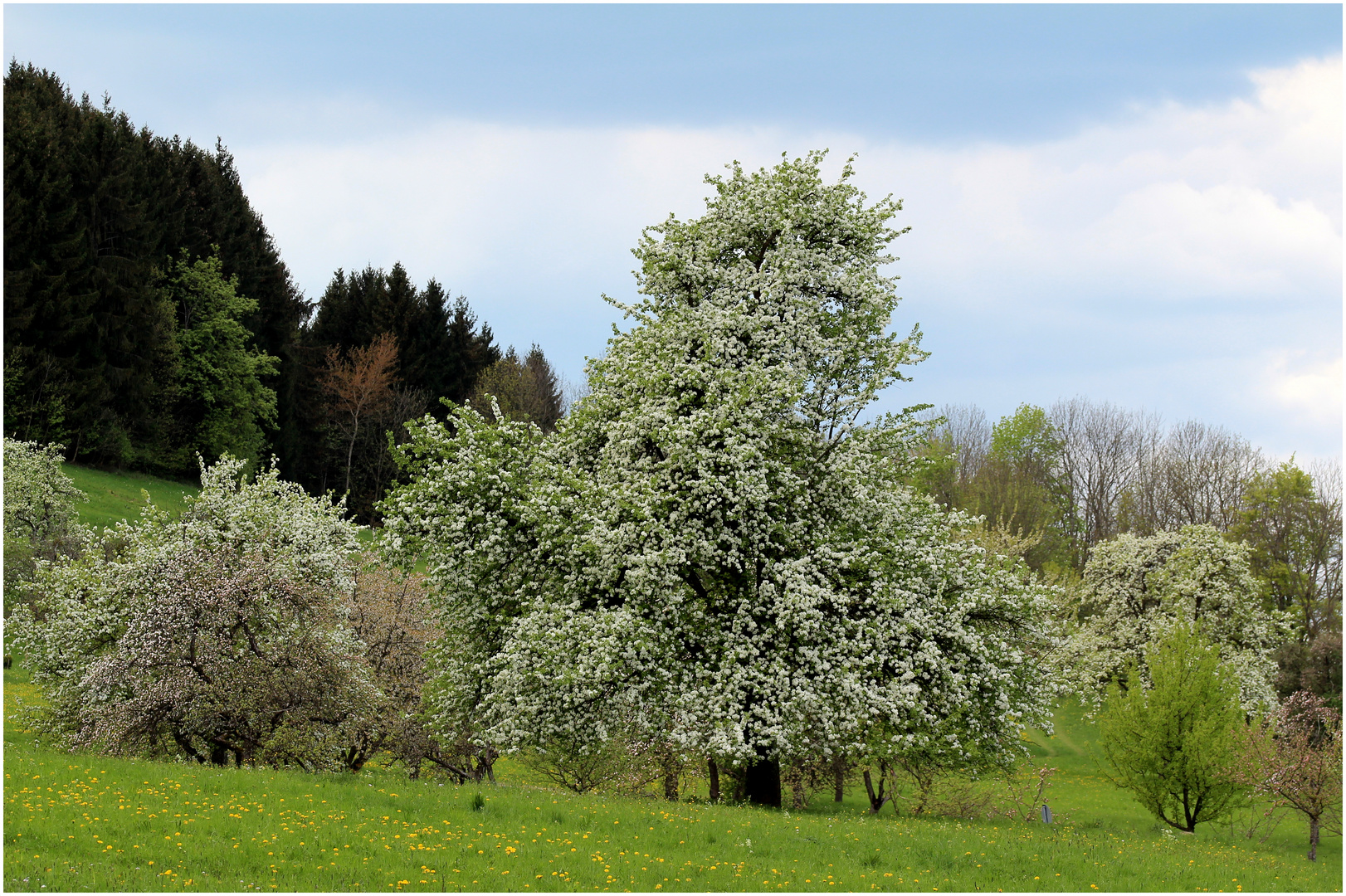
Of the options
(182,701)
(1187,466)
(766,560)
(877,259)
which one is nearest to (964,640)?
(766,560)

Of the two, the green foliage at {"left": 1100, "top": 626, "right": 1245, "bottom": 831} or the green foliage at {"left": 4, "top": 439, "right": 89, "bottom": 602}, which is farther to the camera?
the green foliage at {"left": 4, "top": 439, "right": 89, "bottom": 602}

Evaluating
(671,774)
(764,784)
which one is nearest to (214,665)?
(764,784)

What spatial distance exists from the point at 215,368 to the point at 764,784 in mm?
56034

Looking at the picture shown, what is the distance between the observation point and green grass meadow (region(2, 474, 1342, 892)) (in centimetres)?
1234

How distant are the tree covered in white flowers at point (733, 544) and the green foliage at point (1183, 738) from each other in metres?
6.78

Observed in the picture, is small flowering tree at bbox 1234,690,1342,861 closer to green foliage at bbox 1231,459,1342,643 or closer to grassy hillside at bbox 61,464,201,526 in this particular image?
green foliage at bbox 1231,459,1342,643

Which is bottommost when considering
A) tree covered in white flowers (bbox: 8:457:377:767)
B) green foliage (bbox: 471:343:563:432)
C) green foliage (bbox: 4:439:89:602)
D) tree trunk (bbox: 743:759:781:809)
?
tree trunk (bbox: 743:759:781:809)

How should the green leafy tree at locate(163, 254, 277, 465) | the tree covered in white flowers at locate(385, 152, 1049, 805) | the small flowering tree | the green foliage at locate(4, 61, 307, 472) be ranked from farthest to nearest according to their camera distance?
1. the green leafy tree at locate(163, 254, 277, 465)
2. the green foliage at locate(4, 61, 307, 472)
3. the small flowering tree
4. the tree covered in white flowers at locate(385, 152, 1049, 805)

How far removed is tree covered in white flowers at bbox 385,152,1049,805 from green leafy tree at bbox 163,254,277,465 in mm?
48136

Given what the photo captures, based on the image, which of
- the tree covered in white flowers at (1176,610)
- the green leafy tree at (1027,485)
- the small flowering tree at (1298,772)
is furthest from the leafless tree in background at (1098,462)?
the small flowering tree at (1298,772)

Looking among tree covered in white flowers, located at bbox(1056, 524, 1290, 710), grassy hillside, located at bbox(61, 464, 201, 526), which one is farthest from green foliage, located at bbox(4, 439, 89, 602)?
tree covered in white flowers, located at bbox(1056, 524, 1290, 710)

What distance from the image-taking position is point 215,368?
213 ft

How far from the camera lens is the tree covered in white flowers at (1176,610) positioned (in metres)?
45.1

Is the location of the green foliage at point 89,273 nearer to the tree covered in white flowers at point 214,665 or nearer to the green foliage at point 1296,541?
the tree covered in white flowers at point 214,665
